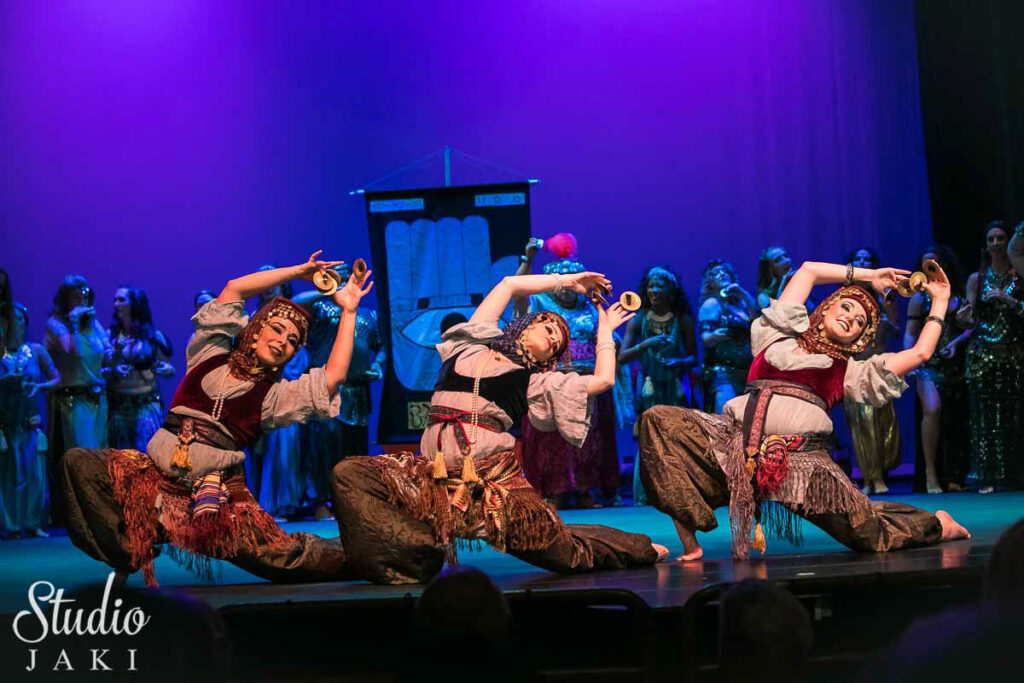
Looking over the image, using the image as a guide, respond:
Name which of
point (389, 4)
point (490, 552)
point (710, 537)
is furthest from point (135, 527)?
point (389, 4)

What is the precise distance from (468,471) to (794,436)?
1.22 m

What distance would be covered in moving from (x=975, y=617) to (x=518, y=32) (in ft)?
28.4

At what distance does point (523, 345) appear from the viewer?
438 cm

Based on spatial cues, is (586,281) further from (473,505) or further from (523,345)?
(473,505)

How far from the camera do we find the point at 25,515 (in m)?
7.73

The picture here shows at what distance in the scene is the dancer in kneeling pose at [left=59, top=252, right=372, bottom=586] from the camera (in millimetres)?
4145

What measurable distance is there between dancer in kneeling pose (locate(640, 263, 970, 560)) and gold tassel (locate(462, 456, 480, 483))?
2.54 feet

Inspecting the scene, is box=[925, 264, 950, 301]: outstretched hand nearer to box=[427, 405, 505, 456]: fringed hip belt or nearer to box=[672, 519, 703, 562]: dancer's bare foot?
box=[672, 519, 703, 562]: dancer's bare foot

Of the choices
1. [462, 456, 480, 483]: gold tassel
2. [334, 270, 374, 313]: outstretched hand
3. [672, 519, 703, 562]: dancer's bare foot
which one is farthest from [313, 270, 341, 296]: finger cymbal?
[672, 519, 703, 562]: dancer's bare foot

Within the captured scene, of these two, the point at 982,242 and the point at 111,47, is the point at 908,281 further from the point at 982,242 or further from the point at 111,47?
the point at 111,47

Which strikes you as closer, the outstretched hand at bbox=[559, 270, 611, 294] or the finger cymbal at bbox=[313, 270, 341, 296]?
the finger cymbal at bbox=[313, 270, 341, 296]

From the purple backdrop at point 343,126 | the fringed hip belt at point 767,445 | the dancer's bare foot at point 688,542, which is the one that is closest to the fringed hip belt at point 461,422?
the dancer's bare foot at point 688,542

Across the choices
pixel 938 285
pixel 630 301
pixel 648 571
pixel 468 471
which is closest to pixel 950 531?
pixel 938 285

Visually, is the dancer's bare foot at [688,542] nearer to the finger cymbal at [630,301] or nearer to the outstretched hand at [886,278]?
the finger cymbal at [630,301]
